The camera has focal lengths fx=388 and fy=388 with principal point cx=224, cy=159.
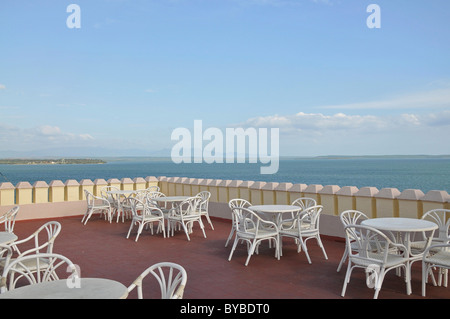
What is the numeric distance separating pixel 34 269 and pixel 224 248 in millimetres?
3242

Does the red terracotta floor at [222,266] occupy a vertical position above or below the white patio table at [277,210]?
below

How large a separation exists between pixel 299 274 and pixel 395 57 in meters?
60.4

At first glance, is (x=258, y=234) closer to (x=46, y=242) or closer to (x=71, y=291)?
(x=46, y=242)

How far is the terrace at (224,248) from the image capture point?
433 centimetres

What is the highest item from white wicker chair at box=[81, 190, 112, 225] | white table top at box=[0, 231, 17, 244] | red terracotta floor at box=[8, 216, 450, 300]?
white table top at box=[0, 231, 17, 244]

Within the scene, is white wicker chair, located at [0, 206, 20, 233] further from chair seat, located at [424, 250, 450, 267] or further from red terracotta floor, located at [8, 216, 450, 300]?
chair seat, located at [424, 250, 450, 267]

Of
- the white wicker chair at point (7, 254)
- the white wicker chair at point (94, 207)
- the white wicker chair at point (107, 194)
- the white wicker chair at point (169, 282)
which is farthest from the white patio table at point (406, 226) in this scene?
the white wicker chair at point (107, 194)

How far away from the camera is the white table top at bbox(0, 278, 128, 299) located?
2.35m

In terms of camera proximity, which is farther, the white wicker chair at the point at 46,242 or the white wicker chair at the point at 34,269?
the white wicker chair at the point at 46,242

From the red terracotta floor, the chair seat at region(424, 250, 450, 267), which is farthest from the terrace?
the chair seat at region(424, 250, 450, 267)

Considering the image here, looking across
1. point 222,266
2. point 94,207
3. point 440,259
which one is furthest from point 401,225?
point 94,207

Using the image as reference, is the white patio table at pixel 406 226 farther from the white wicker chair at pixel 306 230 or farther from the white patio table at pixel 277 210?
the white patio table at pixel 277 210

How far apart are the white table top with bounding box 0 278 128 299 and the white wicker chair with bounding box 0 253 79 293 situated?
0.39ft

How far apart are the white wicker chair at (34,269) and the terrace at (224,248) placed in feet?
2.63
